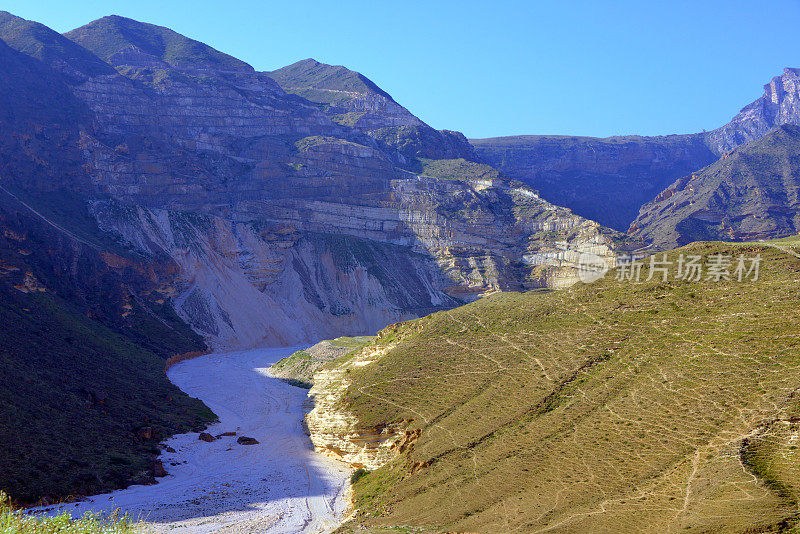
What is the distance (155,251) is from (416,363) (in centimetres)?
6336

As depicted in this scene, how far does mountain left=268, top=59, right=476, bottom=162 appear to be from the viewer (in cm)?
14938

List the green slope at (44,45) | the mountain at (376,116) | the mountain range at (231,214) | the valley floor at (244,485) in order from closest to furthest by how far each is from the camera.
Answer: the valley floor at (244,485), the mountain range at (231,214), the green slope at (44,45), the mountain at (376,116)

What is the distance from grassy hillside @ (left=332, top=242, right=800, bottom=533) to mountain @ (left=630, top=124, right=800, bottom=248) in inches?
3567

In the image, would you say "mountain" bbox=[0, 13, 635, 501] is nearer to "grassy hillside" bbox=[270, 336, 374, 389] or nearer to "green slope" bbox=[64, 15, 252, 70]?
"green slope" bbox=[64, 15, 252, 70]

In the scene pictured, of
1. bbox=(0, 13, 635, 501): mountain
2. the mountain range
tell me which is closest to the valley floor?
the mountain range

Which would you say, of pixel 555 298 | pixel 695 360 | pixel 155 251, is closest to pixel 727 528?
pixel 695 360

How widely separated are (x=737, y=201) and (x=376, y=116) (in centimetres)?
8271

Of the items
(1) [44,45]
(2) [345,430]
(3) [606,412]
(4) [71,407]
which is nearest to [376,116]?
(1) [44,45]

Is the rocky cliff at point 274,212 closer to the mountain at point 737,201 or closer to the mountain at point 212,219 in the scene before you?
the mountain at point 212,219

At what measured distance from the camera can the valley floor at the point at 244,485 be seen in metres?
26.7

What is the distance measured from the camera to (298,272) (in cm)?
10206

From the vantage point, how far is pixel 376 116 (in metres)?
157

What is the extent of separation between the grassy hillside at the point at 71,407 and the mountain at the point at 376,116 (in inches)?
3815

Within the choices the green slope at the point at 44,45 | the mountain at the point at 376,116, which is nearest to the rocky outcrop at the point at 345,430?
the green slope at the point at 44,45
